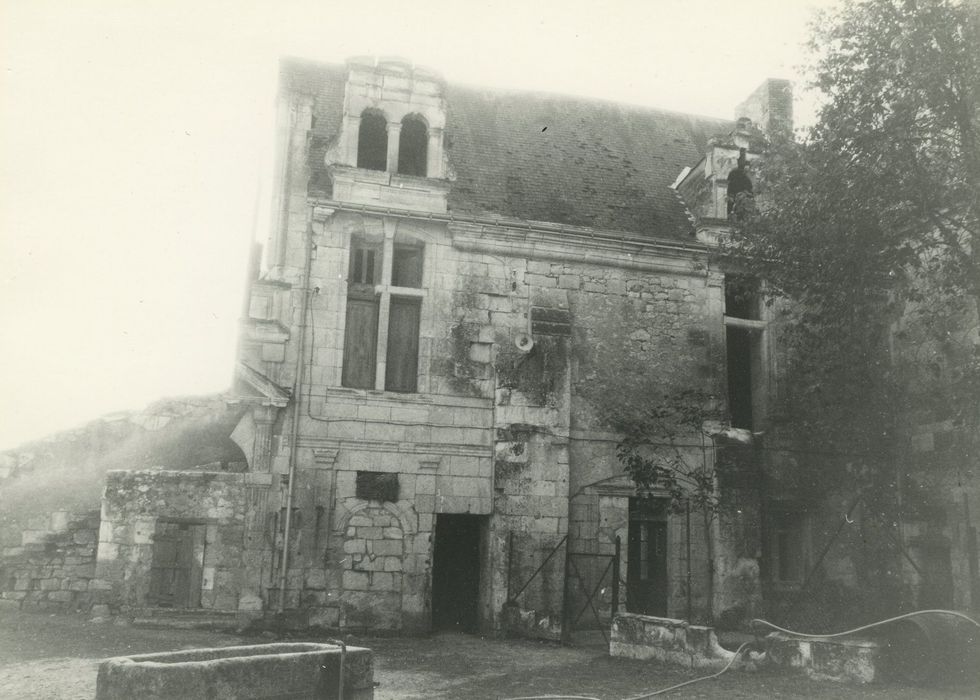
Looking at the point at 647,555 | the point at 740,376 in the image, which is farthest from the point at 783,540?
the point at 740,376

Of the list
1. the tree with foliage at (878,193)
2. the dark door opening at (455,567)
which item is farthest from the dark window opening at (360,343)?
the tree with foliage at (878,193)

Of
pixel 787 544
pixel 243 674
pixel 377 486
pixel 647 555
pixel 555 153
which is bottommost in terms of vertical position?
pixel 243 674

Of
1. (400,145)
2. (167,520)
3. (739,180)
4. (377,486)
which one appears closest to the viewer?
(167,520)

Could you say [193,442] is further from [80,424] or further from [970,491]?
[970,491]

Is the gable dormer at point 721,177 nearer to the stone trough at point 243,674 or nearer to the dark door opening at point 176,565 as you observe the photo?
the dark door opening at point 176,565

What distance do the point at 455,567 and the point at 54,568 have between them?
575cm

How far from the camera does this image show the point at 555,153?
14.7 meters

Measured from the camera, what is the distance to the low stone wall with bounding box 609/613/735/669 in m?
8.77

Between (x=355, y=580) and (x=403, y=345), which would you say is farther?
(x=403, y=345)

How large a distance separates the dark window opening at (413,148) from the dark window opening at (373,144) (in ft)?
0.93

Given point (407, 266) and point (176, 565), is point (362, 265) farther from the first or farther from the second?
point (176, 565)

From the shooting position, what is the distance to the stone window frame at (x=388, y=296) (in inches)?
469

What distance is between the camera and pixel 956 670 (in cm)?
792

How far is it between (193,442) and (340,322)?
4.49 m
